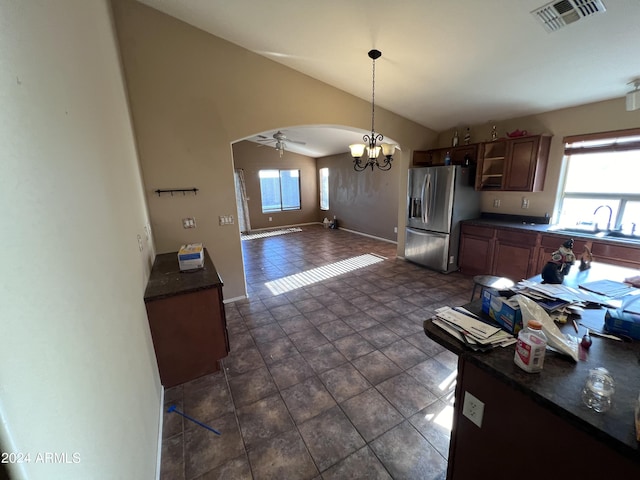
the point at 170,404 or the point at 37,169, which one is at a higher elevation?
the point at 37,169

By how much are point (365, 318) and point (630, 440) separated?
241 centimetres

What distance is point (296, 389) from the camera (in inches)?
81.0

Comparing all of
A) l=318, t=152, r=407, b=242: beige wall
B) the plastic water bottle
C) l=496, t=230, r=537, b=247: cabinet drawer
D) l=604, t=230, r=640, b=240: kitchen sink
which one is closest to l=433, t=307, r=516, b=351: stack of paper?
the plastic water bottle

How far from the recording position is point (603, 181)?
10.6ft

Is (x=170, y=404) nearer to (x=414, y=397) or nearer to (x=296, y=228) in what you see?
(x=414, y=397)

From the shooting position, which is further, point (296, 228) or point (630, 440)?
point (296, 228)

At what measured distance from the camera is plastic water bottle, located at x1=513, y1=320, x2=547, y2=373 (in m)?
0.92

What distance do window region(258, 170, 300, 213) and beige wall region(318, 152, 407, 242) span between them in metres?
1.12

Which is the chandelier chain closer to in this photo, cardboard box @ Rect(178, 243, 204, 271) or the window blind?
cardboard box @ Rect(178, 243, 204, 271)

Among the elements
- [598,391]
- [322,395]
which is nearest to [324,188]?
[322,395]

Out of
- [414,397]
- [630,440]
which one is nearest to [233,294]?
[414,397]

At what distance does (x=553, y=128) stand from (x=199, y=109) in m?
4.58

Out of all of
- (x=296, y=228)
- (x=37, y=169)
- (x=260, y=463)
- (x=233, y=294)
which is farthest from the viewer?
(x=296, y=228)

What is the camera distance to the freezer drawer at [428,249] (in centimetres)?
Result: 428
